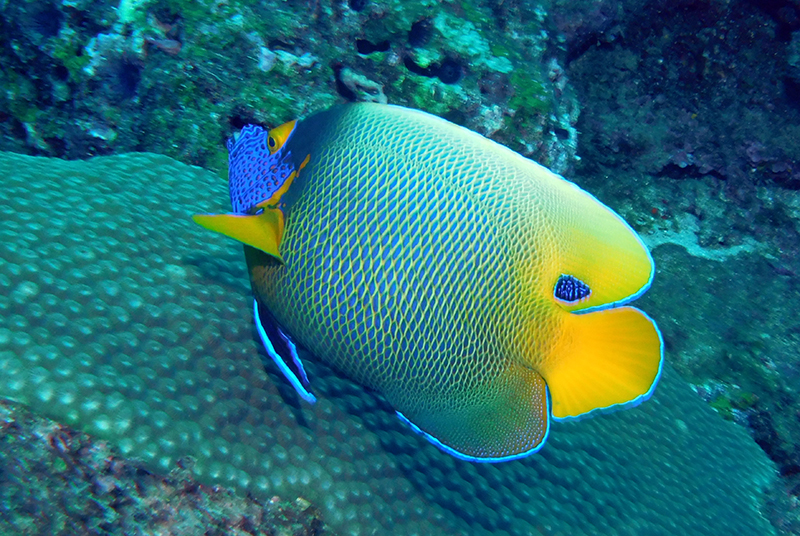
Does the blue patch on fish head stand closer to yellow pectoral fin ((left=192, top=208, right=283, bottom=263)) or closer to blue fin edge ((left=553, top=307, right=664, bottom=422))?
yellow pectoral fin ((left=192, top=208, right=283, bottom=263))

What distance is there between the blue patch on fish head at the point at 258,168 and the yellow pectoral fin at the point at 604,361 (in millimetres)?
951

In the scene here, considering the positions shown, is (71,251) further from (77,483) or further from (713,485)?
(713,485)

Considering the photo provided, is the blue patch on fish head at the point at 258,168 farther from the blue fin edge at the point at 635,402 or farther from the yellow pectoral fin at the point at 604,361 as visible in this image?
the blue fin edge at the point at 635,402

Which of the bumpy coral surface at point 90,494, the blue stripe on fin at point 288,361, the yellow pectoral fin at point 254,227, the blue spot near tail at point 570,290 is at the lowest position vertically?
the bumpy coral surface at point 90,494

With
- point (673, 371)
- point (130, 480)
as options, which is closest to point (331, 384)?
point (130, 480)

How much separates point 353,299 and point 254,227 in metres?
0.35

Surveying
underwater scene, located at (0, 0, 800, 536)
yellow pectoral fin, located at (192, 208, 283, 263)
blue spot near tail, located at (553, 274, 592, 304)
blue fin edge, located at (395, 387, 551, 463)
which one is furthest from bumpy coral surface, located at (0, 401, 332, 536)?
blue spot near tail, located at (553, 274, 592, 304)

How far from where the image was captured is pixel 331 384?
6.79 ft

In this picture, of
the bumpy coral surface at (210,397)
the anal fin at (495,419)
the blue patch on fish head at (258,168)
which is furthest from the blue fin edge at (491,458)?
the blue patch on fish head at (258,168)

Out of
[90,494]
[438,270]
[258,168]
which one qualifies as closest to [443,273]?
[438,270]

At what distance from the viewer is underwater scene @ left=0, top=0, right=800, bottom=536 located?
1349 mm

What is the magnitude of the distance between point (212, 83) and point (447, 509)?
2.86 m

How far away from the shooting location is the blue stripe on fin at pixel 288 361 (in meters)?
1.38

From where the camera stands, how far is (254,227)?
136 centimetres
